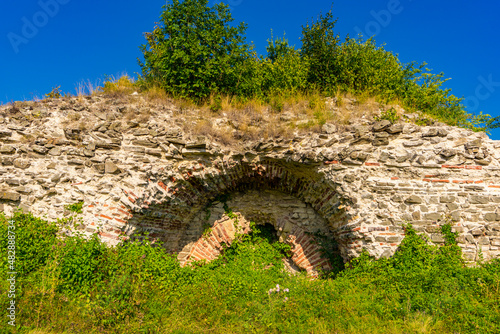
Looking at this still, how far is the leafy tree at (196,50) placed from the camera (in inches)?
327

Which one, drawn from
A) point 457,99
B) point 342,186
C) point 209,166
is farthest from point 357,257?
point 457,99

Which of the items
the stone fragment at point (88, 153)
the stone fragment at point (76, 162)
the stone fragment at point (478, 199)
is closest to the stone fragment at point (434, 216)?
the stone fragment at point (478, 199)

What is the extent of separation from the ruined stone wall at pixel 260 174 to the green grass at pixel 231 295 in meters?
0.47

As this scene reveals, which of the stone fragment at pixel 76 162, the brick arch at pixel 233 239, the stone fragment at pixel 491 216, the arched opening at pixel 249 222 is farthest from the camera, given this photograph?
the arched opening at pixel 249 222

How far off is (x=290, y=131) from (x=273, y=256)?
316 centimetres

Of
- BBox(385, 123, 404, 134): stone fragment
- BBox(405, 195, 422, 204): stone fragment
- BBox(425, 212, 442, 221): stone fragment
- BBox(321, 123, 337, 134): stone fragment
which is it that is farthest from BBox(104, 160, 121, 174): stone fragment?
BBox(425, 212, 442, 221): stone fragment

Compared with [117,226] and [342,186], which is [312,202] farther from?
[117,226]

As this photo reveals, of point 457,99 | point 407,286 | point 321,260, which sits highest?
point 457,99

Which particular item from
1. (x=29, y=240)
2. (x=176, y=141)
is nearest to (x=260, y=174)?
(x=176, y=141)

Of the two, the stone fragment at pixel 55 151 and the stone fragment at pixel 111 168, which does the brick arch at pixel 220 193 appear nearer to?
the stone fragment at pixel 111 168

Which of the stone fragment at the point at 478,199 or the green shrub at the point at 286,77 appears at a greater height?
the green shrub at the point at 286,77

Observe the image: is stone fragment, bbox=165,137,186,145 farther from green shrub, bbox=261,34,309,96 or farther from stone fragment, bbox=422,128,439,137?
stone fragment, bbox=422,128,439,137

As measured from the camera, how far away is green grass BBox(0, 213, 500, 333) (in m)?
4.50

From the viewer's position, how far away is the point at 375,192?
604 centimetres
